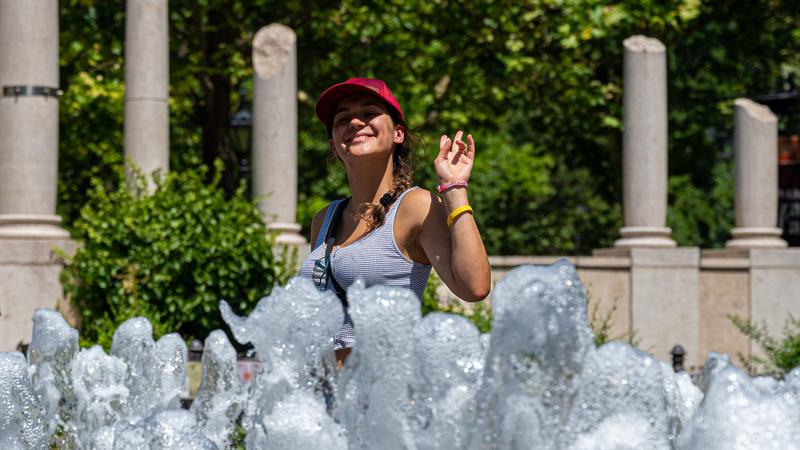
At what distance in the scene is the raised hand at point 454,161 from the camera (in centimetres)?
306

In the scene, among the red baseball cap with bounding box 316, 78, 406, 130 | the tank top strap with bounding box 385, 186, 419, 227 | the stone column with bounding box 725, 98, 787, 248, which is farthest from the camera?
the stone column with bounding box 725, 98, 787, 248

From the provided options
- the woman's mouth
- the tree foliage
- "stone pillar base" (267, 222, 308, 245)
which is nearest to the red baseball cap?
the woman's mouth

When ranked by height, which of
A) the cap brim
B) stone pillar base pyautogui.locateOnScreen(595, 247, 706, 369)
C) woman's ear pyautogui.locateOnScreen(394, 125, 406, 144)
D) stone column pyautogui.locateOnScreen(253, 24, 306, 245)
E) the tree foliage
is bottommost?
stone pillar base pyautogui.locateOnScreen(595, 247, 706, 369)

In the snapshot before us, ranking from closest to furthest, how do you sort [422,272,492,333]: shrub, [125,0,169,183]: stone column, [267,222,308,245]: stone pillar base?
1. [422,272,492,333]: shrub
2. [125,0,169,183]: stone column
3. [267,222,308,245]: stone pillar base

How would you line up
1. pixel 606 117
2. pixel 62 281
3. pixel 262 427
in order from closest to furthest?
pixel 262 427 → pixel 62 281 → pixel 606 117

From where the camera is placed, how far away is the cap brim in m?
3.36

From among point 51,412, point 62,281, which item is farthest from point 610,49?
point 51,412

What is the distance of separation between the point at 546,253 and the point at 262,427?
79.6 ft

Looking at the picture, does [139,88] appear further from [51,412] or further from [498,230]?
[498,230]

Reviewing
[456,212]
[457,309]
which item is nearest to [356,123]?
[456,212]

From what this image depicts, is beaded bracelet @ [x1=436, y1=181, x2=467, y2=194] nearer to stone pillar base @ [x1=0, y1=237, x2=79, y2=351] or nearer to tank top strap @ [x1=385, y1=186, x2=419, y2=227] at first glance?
tank top strap @ [x1=385, y1=186, x2=419, y2=227]

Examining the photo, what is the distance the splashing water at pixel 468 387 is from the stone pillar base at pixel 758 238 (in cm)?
1247

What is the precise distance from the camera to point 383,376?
2.63 metres

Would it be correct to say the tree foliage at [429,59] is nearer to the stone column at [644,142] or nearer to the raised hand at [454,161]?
the stone column at [644,142]
